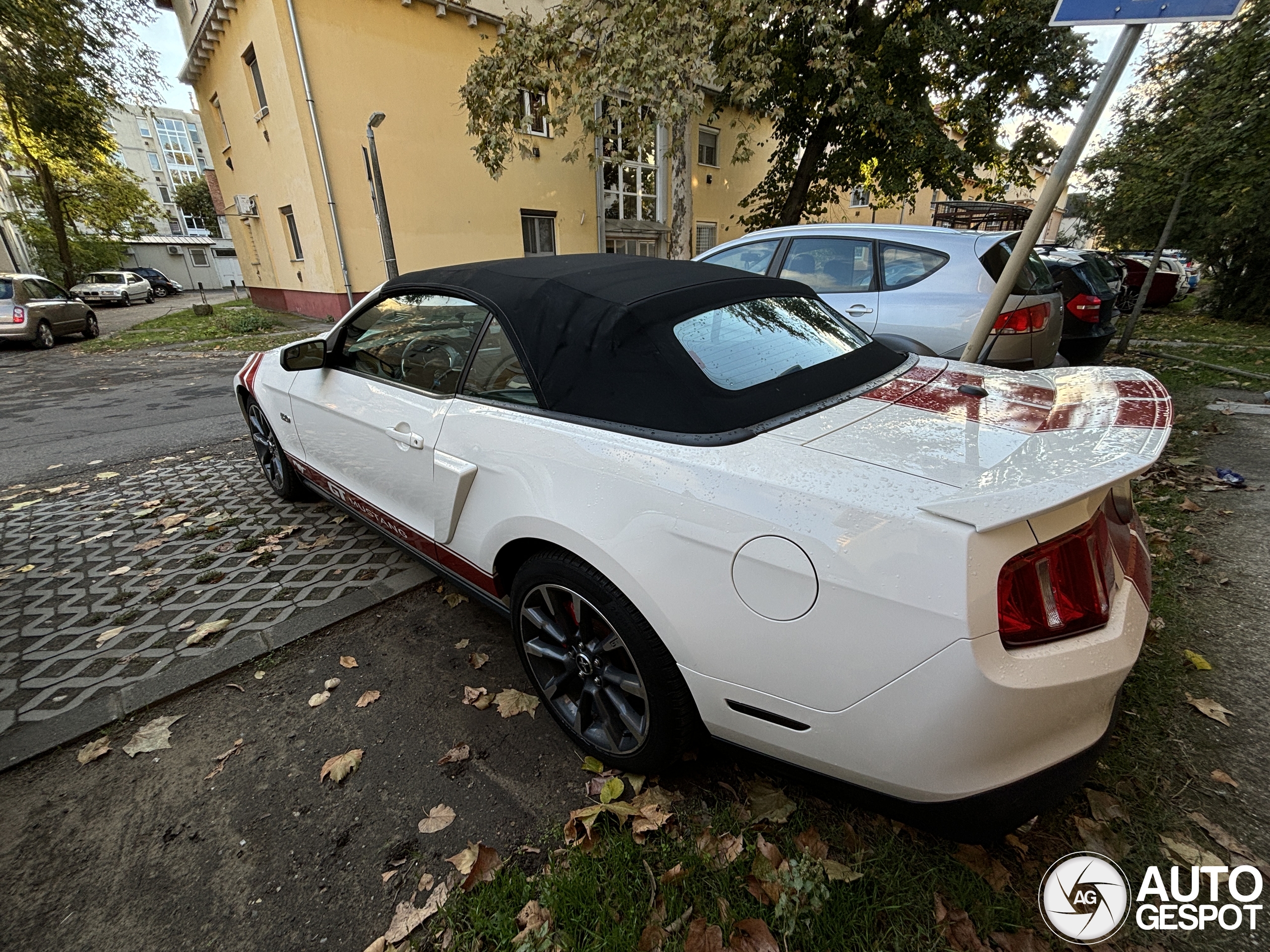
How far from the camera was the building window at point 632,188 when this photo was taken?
661 inches

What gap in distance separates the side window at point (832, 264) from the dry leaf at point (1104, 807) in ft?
12.3

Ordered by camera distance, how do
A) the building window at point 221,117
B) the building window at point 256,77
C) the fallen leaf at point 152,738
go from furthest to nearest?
the building window at point 221,117, the building window at point 256,77, the fallen leaf at point 152,738

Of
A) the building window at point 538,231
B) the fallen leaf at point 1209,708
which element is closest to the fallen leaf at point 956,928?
the fallen leaf at point 1209,708

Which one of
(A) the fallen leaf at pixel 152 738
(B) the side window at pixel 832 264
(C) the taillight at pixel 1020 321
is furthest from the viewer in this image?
(B) the side window at pixel 832 264

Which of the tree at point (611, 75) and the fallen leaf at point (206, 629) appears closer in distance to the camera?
the fallen leaf at point (206, 629)

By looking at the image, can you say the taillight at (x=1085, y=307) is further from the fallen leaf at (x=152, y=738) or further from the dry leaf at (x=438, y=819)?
the fallen leaf at (x=152, y=738)

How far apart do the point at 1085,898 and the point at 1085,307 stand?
6018mm

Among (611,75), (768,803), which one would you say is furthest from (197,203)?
(768,803)

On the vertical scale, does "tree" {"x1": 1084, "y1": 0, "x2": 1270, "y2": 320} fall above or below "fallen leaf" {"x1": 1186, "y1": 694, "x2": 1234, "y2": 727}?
above

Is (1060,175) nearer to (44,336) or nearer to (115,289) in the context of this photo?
(44,336)

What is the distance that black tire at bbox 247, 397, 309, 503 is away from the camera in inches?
147

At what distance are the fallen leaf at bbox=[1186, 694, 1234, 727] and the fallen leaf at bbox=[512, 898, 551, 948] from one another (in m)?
2.37

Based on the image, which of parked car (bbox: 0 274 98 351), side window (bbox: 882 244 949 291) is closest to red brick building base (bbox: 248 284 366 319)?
parked car (bbox: 0 274 98 351)

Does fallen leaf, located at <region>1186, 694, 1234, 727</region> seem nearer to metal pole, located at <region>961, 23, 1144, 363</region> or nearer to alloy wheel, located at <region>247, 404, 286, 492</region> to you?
metal pole, located at <region>961, 23, 1144, 363</region>
